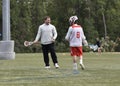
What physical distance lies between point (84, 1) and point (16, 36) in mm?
14548

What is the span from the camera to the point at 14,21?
85.9 meters

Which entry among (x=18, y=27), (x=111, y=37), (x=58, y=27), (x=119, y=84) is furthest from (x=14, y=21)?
(x=119, y=84)

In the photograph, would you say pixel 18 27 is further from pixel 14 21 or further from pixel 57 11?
pixel 57 11

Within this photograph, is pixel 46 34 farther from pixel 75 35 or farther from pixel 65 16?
pixel 65 16

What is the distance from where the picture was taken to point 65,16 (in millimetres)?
91438

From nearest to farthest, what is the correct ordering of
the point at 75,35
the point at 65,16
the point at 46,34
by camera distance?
the point at 75,35
the point at 46,34
the point at 65,16

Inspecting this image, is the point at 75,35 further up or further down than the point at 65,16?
further up

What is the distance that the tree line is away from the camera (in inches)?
3435

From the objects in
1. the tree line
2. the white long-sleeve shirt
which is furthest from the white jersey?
the tree line

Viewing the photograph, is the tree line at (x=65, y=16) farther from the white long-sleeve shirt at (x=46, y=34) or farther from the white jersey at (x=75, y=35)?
the white jersey at (x=75, y=35)

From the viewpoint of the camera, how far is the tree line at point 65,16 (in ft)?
286

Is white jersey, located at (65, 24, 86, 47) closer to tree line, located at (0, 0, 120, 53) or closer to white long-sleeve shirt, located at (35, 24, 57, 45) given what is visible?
white long-sleeve shirt, located at (35, 24, 57, 45)

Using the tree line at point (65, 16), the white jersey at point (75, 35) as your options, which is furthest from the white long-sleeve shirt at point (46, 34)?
the tree line at point (65, 16)

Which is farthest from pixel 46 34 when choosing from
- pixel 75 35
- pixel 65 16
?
pixel 65 16
